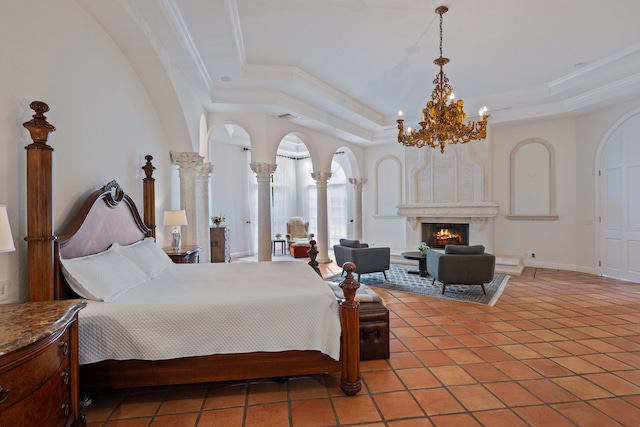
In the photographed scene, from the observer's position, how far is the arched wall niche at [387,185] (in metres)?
8.84

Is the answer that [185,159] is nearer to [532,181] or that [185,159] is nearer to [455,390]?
[455,390]

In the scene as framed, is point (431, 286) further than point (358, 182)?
No

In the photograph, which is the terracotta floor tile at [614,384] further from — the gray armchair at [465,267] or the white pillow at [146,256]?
the white pillow at [146,256]

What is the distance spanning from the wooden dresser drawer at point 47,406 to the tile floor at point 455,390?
1.65 ft

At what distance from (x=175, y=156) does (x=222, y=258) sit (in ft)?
8.33

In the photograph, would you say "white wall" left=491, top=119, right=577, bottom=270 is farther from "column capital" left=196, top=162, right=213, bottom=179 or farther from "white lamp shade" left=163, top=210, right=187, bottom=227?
"white lamp shade" left=163, top=210, right=187, bottom=227

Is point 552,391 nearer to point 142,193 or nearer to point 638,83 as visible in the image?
point 142,193

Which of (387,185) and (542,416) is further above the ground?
(387,185)

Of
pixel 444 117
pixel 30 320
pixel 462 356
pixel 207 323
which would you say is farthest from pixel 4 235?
pixel 444 117

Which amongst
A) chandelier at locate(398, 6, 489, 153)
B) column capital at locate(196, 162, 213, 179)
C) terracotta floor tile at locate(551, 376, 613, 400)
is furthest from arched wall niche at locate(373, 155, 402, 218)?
terracotta floor tile at locate(551, 376, 613, 400)

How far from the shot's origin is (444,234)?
25.9 ft

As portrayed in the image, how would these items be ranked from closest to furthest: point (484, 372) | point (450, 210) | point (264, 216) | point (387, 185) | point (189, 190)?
point (484, 372) < point (189, 190) < point (264, 216) < point (450, 210) < point (387, 185)

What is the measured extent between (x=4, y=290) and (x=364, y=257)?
4535mm

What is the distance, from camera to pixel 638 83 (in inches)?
196
